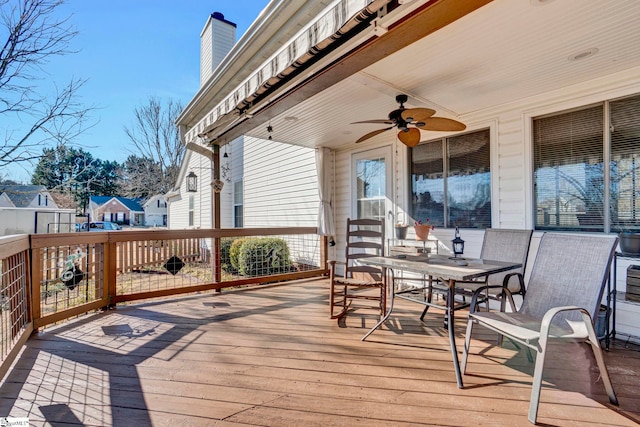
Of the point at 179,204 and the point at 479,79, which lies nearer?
the point at 479,79

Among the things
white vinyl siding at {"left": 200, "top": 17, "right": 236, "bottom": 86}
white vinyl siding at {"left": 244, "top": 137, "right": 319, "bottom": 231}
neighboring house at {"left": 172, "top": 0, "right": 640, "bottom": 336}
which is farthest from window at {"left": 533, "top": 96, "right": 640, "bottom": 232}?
white vinyl siding at {"left": 200, "top": 17, "right": 236, "bottom": 86}

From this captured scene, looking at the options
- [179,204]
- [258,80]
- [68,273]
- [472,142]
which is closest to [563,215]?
[472,142]

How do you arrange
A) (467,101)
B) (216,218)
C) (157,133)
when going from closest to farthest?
(467,101) → (216,218) → (157,133)

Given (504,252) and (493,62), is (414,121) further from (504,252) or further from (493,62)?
(504,252)

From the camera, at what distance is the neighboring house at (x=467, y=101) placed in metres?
2.05

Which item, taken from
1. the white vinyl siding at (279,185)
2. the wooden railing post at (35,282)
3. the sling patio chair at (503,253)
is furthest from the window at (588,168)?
the wooden railing post at (35,282)

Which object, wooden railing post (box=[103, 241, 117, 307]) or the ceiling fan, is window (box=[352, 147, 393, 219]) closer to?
the ceiling fan

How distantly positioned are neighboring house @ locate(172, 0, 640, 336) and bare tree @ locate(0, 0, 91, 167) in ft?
5.36

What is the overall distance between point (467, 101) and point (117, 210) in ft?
109

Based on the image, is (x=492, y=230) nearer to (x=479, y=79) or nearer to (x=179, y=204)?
(x=479, y=79)

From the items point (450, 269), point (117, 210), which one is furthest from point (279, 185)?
point (117, 210)

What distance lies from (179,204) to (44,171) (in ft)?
28.3

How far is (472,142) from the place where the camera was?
4141 millimetres

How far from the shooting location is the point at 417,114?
9.76 ft
